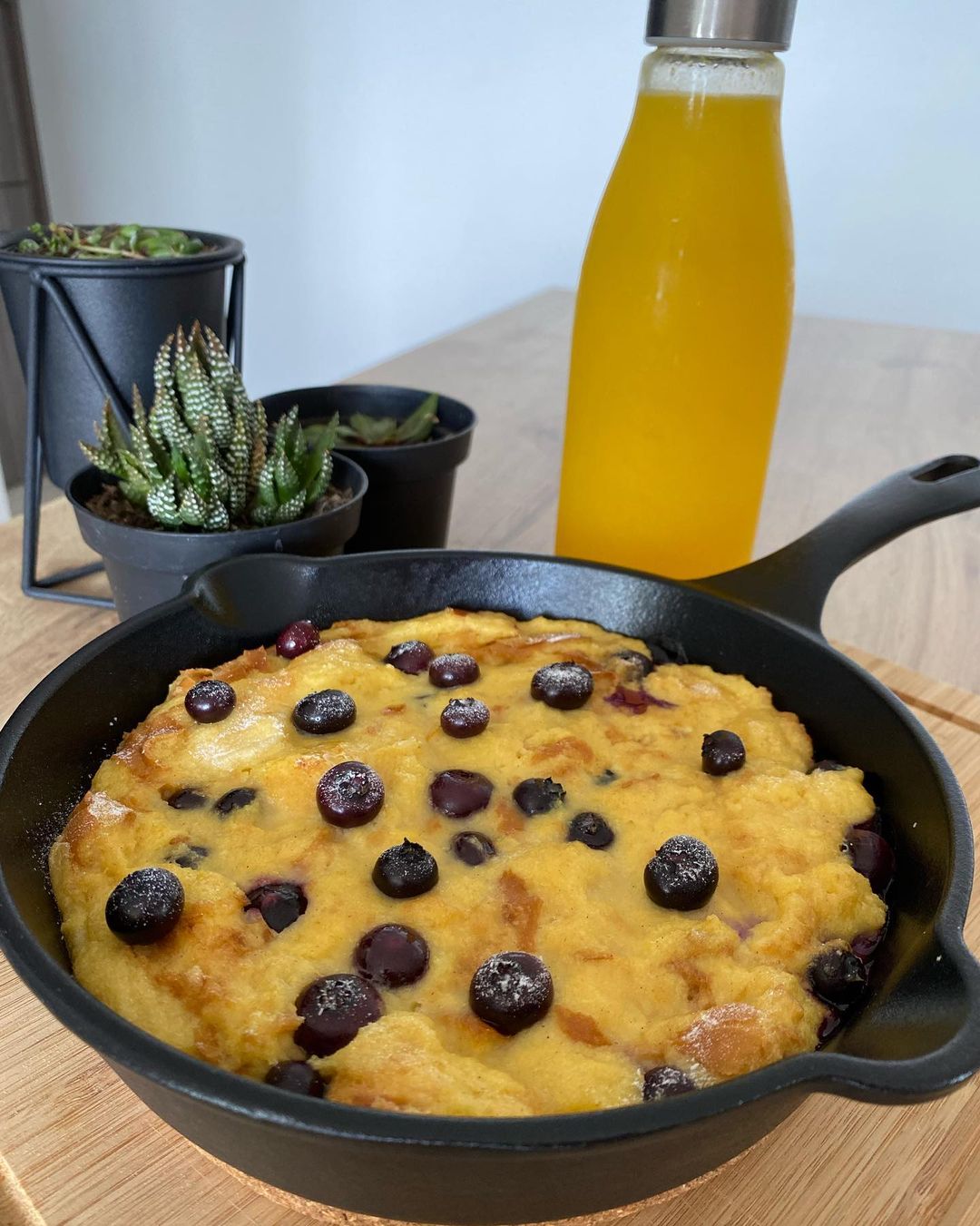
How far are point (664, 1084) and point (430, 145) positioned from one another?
13.7ft

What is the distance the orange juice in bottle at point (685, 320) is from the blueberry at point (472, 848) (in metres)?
0.69

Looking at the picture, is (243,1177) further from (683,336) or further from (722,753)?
(683,336)

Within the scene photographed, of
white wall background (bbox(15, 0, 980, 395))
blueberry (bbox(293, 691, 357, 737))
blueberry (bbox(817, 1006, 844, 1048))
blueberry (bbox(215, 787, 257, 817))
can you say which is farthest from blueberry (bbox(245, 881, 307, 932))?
white wall background (bbox(15, 0, 980, 395))

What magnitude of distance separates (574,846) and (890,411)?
210 centimetres

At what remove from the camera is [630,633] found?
1272mm

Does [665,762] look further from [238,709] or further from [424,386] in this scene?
[424,386]

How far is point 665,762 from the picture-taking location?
108cm

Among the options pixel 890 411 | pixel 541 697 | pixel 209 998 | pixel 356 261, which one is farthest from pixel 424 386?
pixel 356 261

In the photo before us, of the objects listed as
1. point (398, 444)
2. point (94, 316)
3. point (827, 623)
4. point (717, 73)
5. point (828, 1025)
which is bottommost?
point (827, 623)

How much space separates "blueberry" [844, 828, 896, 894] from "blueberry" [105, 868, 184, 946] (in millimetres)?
634

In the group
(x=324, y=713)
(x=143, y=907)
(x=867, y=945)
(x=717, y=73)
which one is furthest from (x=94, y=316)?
(x=867, y=945)

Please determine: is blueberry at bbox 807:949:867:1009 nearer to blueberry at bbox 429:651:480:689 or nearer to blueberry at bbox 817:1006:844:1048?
blueberry at bbox 817:1006:844:1048

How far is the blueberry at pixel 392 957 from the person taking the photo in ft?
2.67

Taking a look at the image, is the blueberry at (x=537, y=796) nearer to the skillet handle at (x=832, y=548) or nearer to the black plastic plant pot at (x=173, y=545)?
the skillet handle at (x=832, y=548)
